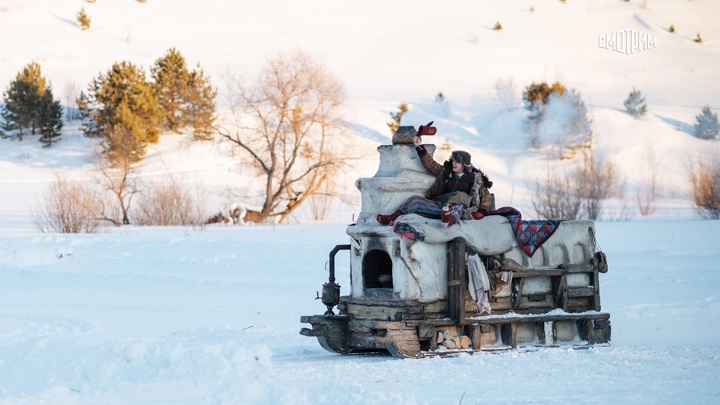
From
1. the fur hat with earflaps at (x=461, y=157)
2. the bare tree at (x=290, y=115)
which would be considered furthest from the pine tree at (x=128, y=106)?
the fur hat with earflaps at (x=461, y=157)

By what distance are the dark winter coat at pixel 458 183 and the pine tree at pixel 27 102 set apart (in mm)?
46781

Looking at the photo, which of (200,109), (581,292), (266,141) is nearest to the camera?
(581,292)

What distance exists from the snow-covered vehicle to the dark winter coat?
0.39 feet

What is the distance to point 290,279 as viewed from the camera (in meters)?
21.1

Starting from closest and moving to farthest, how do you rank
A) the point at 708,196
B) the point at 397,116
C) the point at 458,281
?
the point at 458,281 < the point at 708,196 < the point at 397,116

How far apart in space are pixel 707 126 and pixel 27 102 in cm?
3824

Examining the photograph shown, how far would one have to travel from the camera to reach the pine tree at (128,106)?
51000mm

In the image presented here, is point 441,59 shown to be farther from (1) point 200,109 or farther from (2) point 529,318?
(2) point 529,318

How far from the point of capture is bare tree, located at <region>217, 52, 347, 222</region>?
124ft

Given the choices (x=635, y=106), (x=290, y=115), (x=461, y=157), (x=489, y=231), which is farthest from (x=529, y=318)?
(x=635, y=106)

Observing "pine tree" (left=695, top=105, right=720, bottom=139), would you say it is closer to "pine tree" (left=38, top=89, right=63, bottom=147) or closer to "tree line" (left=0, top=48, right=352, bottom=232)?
"tree line" (left=0, top=48, right=352, bottom=232)

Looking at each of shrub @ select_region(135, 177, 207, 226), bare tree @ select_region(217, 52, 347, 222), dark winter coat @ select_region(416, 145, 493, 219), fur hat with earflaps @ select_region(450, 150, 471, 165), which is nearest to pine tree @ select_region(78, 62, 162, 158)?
bare tree @ select_region(217, 52, 347, 222)

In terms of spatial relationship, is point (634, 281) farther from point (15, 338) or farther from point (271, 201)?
point (271, 201)

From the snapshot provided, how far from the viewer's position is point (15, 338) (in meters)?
13.5
